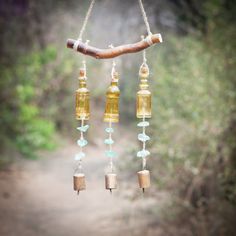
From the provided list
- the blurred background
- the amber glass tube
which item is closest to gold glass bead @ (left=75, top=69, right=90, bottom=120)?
the amber glass tube

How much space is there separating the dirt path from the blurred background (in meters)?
0.01

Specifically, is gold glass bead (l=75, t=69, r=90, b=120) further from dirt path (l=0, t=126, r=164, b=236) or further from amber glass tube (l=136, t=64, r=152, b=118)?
dirt path (l=0, t=126, r=164, b=236)

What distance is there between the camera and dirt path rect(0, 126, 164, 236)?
14.6ft

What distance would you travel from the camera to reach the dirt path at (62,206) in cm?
446

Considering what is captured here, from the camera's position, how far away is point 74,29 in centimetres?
692

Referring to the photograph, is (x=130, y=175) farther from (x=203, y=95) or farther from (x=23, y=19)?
(x=23, y=19)

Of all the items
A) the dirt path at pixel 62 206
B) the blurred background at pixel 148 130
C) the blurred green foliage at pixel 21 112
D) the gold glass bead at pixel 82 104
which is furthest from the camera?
the blurred green foliage at pixel 21 112

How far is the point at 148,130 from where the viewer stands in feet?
15.8

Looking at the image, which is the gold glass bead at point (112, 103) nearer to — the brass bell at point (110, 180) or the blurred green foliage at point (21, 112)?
the brass bell at point (110, 180)

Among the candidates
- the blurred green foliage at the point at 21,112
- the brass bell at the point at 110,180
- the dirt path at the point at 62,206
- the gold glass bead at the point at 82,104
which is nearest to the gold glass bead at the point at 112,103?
the gold glass bead at the point at 82,104

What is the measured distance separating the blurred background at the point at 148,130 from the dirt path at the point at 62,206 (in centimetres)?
1

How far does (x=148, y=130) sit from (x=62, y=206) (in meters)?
1.30

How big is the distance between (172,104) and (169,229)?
1.15m

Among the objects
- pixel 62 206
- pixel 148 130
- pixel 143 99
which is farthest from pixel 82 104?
pixel 62 206
